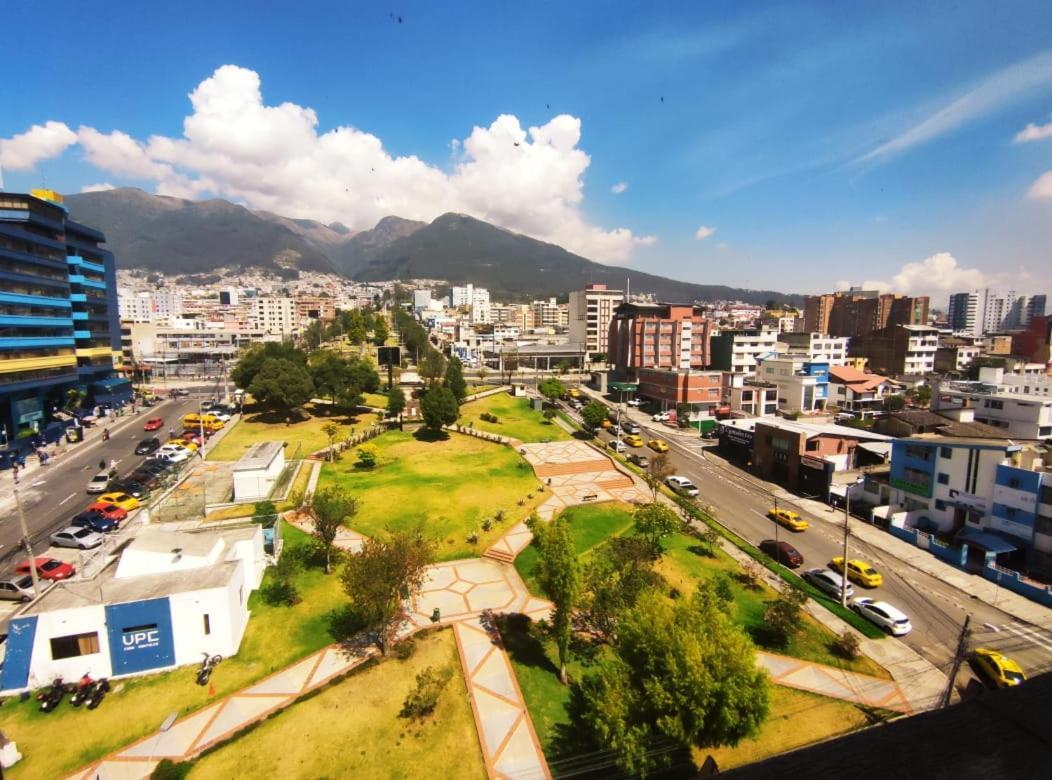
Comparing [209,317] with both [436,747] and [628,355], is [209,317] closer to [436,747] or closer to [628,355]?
[628,355]

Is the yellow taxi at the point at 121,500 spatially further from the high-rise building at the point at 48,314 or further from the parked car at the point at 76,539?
the high-rise building at the point at 48,314

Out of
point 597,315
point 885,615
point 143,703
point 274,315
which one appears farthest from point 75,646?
point 274,315

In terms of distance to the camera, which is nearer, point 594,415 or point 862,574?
point 862,574

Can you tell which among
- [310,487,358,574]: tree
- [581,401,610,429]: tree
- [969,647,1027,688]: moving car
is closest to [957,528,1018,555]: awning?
[969,647,1027,688]: moving car

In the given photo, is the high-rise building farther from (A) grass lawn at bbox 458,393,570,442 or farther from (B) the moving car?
(B) the moving car

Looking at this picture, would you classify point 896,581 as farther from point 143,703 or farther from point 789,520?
point 143,703
